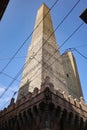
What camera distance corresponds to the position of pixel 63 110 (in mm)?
11055

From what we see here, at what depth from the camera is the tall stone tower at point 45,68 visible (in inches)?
610

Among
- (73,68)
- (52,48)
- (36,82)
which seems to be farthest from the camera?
(73,68)

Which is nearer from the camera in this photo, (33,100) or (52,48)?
(33,100)

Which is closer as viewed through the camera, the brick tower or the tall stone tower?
the brick tower

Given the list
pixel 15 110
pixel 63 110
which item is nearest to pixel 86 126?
pixel 63 110

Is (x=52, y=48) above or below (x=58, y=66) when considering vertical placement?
above

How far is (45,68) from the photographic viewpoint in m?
15.8

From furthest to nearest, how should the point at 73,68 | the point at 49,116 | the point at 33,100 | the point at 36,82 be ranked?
the point at 73,68
the point at 36,82
the point at 33,100
the point at 49,116

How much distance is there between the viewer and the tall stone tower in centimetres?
1550

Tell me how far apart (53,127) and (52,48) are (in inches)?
385

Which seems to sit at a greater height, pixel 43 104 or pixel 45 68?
pixel 45 68

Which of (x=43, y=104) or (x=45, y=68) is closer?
(x=43, y=104)

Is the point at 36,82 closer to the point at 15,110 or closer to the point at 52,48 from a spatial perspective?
the point at 15,110

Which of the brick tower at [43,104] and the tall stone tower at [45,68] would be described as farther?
the tall stone tower at [45,68]
